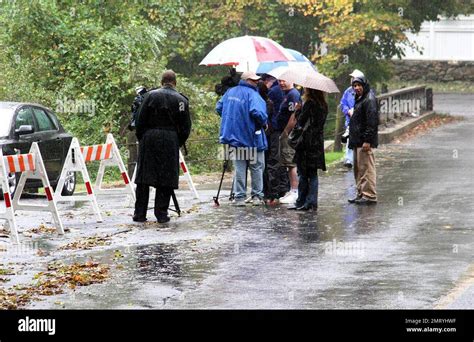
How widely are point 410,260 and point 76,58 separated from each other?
15.9 m

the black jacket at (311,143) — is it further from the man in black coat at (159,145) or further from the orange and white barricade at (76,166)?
the orange and white barricade at (76,166)

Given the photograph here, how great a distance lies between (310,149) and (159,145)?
2.23 m

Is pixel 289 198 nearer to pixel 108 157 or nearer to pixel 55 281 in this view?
pixel 108 157

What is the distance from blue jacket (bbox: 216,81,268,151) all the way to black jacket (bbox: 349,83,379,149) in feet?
4.67

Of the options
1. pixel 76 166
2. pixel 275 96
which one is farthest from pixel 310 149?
pixel 76 166

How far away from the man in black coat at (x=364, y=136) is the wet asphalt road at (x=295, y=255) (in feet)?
Answer: 0.96

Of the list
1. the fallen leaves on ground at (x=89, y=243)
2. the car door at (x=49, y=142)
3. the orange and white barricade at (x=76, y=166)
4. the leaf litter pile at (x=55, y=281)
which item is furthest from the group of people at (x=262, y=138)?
the car door at (x=49, y=142)

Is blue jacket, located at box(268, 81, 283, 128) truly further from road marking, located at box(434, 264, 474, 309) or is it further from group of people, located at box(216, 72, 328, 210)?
road marking, located at box(434, 264, 474, 309)

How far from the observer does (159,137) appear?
15.6m

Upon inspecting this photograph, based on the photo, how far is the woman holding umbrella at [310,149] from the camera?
54.8 ft

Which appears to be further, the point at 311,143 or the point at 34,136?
the point at 34,136

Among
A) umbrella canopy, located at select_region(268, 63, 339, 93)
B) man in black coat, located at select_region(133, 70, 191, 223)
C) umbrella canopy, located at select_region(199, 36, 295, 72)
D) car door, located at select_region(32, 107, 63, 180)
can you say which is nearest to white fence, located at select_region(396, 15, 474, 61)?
car door, located at select_region(32, 107, 63, 180)
